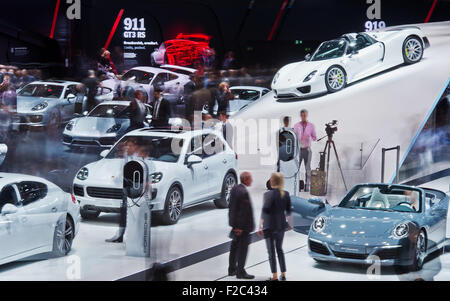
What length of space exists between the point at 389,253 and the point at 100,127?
3721mm

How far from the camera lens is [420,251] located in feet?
22.9


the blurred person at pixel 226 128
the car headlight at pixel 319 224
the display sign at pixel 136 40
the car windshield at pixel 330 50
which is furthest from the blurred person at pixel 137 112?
the car headlight at pixel 319 224

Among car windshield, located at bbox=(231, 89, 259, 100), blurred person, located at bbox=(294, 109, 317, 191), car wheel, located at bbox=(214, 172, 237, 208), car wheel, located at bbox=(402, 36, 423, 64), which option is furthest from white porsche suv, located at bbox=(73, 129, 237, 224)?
car wheel, located at bbox=(402, 36, 423, 64)

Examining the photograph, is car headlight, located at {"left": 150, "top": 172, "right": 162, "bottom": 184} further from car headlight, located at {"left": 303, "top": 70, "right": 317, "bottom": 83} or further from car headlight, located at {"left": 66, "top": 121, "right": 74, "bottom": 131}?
car headlight, located at {"left": 303, "top": 70, "right": 317, "bottom": 83}

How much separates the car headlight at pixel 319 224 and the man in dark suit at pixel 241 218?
0.71m

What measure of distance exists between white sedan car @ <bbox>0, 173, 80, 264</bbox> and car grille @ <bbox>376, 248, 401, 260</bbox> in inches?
127

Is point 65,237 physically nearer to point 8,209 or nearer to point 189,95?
point 8,209

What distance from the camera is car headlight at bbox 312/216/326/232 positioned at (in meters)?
7.04

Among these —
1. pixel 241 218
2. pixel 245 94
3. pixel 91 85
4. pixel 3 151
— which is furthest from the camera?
pixel 245 94

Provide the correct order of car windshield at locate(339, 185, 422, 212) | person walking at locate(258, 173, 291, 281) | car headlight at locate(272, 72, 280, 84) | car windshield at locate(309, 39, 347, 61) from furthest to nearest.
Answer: car headlight at locate(272, 72, 280, 84), car windshield at locate(309, 39, 347, 61), car windshield at locate(339, 185, 422, 212), person walking at locate(258, 173, 291, 281)

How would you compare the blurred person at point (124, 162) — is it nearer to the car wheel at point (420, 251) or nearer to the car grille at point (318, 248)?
the car grille at point (318, 248)

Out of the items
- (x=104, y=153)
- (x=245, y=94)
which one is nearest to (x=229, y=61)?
(x=245, y=94)

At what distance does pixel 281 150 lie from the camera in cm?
841

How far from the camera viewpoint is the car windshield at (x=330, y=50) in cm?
868
